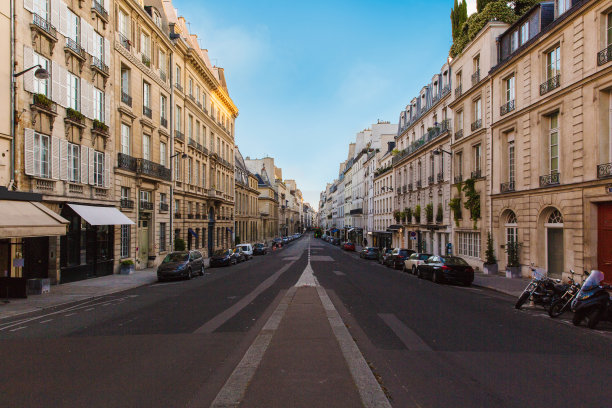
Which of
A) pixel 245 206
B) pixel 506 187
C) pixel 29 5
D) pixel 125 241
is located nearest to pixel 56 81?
pixel 29 5

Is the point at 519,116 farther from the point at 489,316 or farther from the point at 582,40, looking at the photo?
the point at 489,316

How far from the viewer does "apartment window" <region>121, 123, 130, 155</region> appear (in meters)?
23.9

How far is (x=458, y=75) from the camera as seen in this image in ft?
98.3

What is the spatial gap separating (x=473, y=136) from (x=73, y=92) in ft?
78.1

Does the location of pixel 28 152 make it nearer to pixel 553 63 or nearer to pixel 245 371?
pixel 245 371

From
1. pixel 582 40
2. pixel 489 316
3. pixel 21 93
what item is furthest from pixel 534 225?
pixel 21 93

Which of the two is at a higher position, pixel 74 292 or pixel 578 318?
pixel 578 318

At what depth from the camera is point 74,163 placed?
19.1 meters

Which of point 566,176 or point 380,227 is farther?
point 380,227

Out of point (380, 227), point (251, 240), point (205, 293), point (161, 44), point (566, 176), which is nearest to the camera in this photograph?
point (205, 293)

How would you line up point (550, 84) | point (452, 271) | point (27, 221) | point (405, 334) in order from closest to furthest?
point (405, 334) < point (27, 221) < point (452, 271) < point (550, 84)

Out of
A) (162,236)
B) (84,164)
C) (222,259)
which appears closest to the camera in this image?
(84,164)

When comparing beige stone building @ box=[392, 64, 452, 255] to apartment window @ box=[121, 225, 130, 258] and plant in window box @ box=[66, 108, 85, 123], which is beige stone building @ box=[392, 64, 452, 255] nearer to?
apartment window @ box=[121, 225, 130, 258]

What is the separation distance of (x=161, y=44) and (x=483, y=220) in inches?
1036
